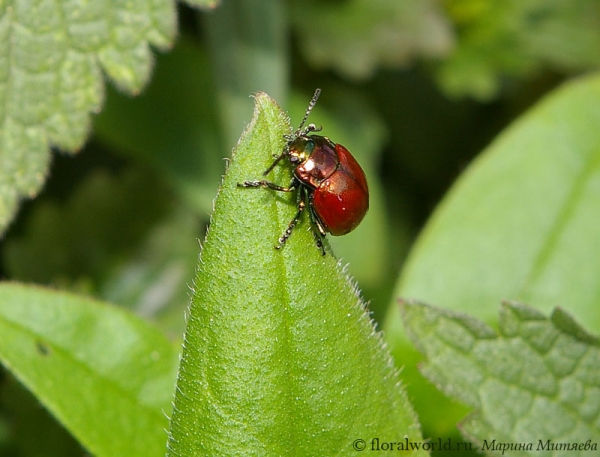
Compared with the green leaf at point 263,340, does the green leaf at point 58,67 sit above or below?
above

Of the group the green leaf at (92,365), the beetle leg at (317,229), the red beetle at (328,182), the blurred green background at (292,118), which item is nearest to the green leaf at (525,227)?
the red beetle at (328,182)

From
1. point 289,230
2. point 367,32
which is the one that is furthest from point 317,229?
point 367,32

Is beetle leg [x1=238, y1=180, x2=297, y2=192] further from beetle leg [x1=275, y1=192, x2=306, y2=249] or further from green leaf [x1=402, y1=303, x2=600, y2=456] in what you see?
green leaf [x1=402, y1=303, x2=600, y2=456]

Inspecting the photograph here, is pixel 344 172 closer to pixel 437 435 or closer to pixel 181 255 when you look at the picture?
pixel 437 435

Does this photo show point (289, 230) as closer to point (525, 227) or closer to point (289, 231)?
point (289, 231)

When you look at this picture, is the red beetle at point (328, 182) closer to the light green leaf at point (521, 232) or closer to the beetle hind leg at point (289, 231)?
the beetle hind leg at point (289, 231)

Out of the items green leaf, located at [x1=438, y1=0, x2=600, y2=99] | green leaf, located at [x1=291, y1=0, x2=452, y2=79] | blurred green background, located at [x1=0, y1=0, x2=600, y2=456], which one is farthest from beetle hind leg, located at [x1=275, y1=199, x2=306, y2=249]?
green leaf, located at [x1=438, y1=0, x2=600, y2=99]

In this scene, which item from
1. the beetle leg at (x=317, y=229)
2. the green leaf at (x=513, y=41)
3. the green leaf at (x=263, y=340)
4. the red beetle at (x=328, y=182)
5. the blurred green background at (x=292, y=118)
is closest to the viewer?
the green leaf at (x=263, y=340)
